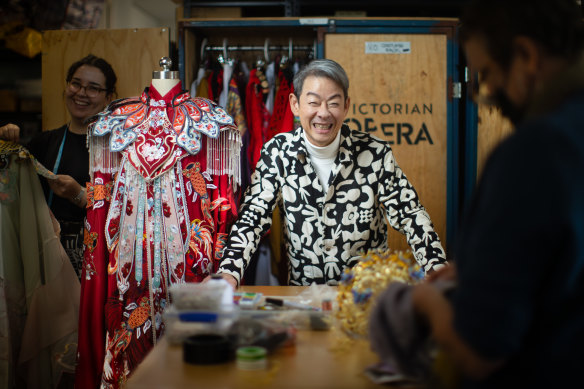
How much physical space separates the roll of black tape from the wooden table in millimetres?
13

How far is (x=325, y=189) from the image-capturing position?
2.34 metres

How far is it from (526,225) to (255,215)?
1489 millimetres

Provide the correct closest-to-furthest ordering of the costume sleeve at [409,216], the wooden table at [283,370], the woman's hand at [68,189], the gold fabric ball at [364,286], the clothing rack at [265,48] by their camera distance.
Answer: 1. the wooden table at [283,370]
2. the gold fabric ball at [364,286]
3. the costume sleeve at [409,216]
4. the woman's hand at [68,189]
5. the clothing rack at [265,48]

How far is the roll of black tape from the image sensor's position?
1279 millimetres

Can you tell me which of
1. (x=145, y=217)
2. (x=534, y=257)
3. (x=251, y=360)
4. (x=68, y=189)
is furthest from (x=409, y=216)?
(x=68, y=189)

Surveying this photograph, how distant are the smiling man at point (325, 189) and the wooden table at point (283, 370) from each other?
842mm

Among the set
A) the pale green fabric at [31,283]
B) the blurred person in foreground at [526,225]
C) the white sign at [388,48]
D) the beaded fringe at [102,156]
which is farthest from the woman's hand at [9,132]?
the blurred person in foreground at [526,225]

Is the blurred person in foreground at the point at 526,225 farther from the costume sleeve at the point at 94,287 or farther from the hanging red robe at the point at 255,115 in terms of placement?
the hanging red robe at the point at 255,115

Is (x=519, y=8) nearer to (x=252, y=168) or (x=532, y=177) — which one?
(x=532, y=177)

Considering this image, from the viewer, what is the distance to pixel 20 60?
475 cm

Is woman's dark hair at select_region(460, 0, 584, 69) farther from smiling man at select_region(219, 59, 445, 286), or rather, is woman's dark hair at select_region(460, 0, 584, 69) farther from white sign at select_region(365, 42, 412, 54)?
white sign at select_region(365, 42, 412, 54)

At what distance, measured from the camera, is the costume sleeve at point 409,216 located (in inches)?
80.6

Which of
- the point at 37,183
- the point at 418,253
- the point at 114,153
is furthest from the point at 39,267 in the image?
the point at 418,253

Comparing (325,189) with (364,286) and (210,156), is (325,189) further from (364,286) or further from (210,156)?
(364,286)
